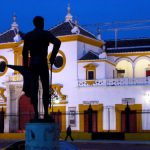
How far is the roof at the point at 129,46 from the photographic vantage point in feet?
155

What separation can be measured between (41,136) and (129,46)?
39.2 meters

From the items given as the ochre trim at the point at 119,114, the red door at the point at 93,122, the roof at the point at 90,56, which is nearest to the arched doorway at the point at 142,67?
the roof at the point at 90,56

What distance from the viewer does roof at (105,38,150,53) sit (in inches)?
1857

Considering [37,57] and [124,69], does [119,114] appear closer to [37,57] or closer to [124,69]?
[124,69]

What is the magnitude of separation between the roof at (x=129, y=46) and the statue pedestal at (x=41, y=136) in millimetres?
36862

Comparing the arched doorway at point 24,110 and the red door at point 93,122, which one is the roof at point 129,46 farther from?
the arched doorway at point 24,110

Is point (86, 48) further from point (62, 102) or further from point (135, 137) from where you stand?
point (135, 137)

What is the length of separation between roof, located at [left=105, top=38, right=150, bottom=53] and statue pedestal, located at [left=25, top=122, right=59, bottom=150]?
36.9 m

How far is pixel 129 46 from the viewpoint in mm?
48719

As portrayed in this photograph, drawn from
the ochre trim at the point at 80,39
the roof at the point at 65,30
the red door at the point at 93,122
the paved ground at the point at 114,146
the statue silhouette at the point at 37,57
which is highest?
the roof at the point at 65,30

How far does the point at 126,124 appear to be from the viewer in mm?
39906

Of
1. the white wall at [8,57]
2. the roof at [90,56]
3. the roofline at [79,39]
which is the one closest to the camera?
the roofline at [79,39]

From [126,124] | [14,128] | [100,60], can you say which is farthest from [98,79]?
[14,128]

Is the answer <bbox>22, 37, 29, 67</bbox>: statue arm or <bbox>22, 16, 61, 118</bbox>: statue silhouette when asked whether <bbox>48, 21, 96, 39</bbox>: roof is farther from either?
<bbox>22, 16, 61, 118</bbox>: statue silhouette
